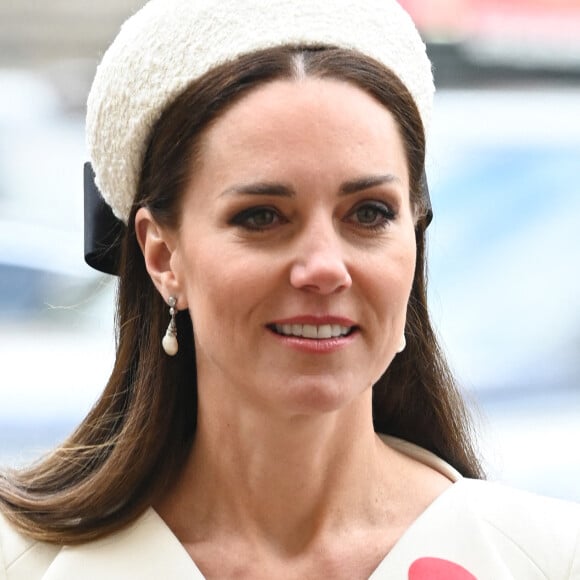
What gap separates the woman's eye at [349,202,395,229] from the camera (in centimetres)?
183

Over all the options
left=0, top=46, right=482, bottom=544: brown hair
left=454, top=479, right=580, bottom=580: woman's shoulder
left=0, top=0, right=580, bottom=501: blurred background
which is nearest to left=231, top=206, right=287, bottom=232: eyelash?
left=0, top=46, right=482, bottom=544: brown hair

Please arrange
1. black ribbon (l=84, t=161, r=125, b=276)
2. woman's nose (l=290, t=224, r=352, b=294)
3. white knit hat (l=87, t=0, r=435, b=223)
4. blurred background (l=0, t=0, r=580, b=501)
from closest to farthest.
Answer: woman's nose (l=290, t=224, r=352, b=294) < white knit hat (l=87, t=0, r=435, b=223) < black ribbon (l=84, t=161, r=125, b=276) < blurred background (l=0, t=0, r=580, b=501)

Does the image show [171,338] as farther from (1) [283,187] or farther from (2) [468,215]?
(2) [468,215]

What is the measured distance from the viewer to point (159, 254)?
→ 1.98 metres

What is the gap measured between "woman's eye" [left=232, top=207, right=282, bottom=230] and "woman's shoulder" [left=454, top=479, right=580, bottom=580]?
19.4 inches

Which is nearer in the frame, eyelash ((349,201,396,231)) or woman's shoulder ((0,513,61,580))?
eyelash ((349,201,396,231))

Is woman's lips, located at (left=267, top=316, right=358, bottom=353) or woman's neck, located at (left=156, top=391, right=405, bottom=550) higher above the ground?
woman's lips, located at (left=267, top=316, right=358, bottom=353)

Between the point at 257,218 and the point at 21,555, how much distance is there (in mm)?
587

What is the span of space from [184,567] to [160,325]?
353 mm

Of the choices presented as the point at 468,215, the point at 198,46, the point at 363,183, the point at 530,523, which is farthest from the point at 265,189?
the point at 468,215

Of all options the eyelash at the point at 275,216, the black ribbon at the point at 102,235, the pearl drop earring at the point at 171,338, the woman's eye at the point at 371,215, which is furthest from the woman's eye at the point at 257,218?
the black ribbon at the point at 102,235

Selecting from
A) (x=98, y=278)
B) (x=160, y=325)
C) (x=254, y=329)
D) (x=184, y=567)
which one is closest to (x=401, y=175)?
(x=254, y=329)

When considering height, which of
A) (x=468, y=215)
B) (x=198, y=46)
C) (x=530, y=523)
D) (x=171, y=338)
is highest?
(x=198, y=46)

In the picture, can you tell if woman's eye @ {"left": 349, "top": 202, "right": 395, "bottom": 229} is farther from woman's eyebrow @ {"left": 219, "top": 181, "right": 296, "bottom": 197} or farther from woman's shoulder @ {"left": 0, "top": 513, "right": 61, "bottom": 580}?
woman's shoulder @ {"left": 0, "top": 513, "right": 61, "bottom": 580}
